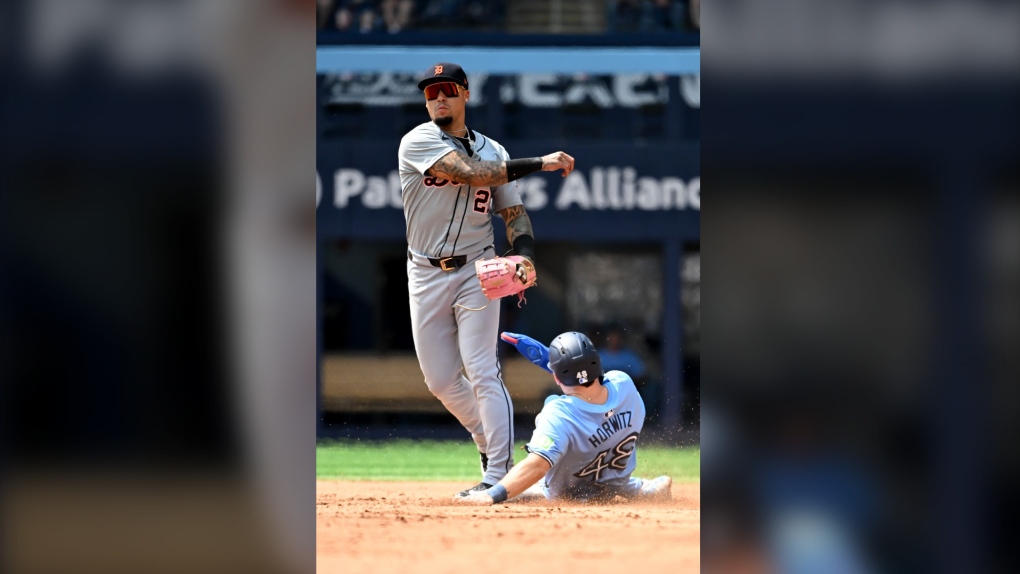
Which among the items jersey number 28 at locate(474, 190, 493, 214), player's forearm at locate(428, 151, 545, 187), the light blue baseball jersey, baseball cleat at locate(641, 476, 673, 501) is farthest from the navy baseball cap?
baseball cleat at locate(641, 476, 673, 501)

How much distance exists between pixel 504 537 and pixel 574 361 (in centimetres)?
88

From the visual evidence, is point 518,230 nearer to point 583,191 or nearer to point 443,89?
point 443,89

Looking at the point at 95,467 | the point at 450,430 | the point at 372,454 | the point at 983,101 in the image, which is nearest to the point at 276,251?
the point at 95,467

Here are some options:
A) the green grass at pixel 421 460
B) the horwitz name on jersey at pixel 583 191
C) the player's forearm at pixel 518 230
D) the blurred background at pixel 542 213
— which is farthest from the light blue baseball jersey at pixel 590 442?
the horwitz name on jersey at pixel 583 191

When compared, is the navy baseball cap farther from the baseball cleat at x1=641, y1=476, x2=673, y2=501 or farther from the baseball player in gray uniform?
the baseball cleat at x1=641, y1=476, x2=673, y2=501

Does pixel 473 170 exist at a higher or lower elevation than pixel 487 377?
higher

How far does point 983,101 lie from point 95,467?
5.18 feet

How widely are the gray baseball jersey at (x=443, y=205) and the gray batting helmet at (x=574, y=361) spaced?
574mm

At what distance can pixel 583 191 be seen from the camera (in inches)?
335

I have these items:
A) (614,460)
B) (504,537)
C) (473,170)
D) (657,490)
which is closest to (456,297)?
(473,170)

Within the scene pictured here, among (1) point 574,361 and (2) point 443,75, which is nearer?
(1) point 574,361

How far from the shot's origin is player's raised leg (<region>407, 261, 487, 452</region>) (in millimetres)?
4363

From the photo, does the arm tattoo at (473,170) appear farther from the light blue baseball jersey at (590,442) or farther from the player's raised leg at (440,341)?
the light blue baseball jersey at (590,442)

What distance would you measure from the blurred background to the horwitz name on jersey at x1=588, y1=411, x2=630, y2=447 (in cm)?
410
